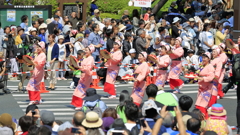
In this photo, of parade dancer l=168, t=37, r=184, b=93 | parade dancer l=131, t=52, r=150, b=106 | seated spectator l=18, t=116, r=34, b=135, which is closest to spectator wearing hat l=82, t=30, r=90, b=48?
parade dancer l=168, t=37, r=184, b=93

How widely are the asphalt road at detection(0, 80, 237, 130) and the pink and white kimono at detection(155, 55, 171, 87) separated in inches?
25.8

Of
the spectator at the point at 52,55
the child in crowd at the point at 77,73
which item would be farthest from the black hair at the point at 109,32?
the child in crowd at the point at 77,73

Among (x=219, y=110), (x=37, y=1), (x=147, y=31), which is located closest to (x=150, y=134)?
(x=219, y=110)

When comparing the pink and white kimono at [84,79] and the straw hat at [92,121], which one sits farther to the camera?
the pink and white kimono at [84,79]

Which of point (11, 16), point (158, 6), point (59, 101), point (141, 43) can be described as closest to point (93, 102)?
point (59, 101)

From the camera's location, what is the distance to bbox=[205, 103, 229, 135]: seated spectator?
28.3 ft

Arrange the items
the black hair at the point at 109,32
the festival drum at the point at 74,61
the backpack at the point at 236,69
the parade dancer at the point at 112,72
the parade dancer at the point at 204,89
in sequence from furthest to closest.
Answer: the black hair at the point at 109,32 < the parade dancer at the point at 112,72 < the festival drum at the point at 74,61 < the parade dancer at the point at 204,89 < the backpack at the point at 236,69

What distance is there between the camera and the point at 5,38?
1705cm

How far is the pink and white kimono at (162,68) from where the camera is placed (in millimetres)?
15156

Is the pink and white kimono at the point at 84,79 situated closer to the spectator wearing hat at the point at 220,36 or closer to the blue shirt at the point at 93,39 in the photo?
the blue shirt at the point at 93,39

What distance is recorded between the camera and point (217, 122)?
28.7 ft

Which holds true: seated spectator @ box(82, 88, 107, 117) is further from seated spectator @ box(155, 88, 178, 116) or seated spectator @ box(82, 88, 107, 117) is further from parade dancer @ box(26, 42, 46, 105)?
parade dancer @ box(26, 42, 46, 105)

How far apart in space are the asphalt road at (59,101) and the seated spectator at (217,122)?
10.1ft

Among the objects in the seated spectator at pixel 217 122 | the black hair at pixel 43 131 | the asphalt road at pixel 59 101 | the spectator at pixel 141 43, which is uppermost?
the spectator at pixel 141 43
